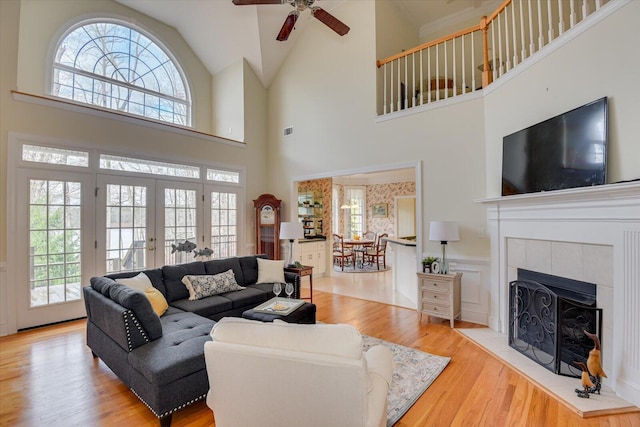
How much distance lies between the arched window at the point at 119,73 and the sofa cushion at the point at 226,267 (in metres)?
3.23

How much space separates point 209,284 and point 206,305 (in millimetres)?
425

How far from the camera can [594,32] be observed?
2.60 metres

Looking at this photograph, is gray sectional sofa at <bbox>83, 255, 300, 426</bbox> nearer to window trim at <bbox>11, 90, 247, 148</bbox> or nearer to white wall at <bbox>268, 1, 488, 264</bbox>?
window trim at <bbox>11, 90, 247, 148</bbox>

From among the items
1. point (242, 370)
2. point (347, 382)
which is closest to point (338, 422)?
point (347, 382)

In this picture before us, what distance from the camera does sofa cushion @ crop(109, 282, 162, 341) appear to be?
2342mm

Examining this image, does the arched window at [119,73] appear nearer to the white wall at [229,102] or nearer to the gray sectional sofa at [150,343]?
the white wall at [229,102]

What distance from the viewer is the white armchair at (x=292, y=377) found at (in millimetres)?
1373

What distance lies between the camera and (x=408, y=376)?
106 inches

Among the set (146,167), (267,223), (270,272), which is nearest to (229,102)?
(146,167)

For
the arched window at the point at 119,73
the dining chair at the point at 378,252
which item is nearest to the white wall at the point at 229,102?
the arched window at the point at 119,73

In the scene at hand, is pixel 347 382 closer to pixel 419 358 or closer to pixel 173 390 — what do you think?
pixel 173 390

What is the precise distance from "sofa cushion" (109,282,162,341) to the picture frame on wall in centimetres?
836

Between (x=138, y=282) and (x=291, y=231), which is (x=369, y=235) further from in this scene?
(x=138, y=282)

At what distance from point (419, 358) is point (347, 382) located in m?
2.03
